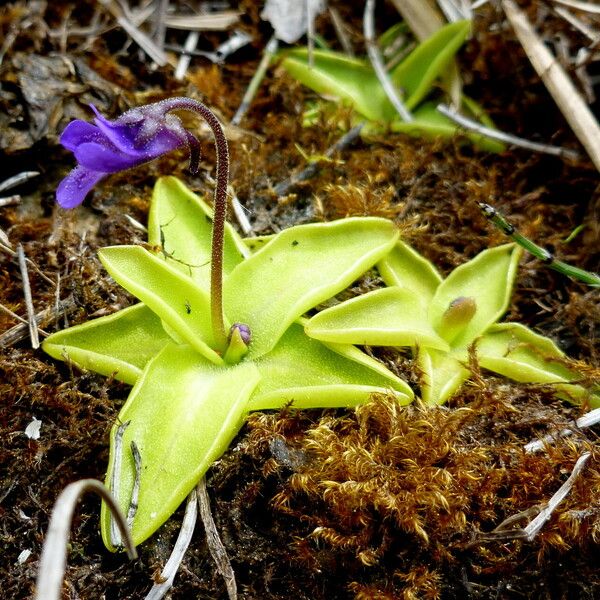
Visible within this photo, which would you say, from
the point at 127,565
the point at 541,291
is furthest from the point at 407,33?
the point at 127,565

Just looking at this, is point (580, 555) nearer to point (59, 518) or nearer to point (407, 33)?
point (59, 518)

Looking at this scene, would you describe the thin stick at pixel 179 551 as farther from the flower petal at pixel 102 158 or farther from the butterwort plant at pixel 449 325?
the flower petal at pixel 102 158

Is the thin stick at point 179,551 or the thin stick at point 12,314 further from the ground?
the thin stick at point 12,314

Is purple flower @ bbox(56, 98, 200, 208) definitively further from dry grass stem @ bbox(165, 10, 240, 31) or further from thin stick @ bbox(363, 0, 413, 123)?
dry grass stem @ bbox(165, 10, 240, 31)

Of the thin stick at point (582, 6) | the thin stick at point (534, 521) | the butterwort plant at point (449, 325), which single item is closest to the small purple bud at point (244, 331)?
the butterwort plant at point (449, 325)

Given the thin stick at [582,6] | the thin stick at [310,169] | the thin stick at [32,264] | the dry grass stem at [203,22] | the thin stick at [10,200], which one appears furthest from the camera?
the dry grass stem at [203,22]
